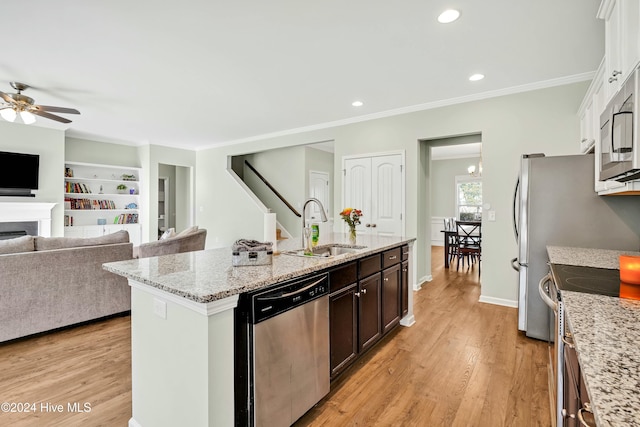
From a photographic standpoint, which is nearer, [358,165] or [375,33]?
[375,33]

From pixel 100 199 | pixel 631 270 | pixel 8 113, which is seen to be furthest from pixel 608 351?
pixel 100 199

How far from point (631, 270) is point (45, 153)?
25.8ft

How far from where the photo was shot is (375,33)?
8.75ft

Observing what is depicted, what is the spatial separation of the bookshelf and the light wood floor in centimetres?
431

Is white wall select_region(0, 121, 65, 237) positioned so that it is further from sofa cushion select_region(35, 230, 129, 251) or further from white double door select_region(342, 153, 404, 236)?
white double door select_region(342, 153, 404, 236)

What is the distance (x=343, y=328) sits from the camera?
220 cm

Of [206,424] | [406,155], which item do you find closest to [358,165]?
[406,155]

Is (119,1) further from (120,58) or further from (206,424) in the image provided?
(206,424)

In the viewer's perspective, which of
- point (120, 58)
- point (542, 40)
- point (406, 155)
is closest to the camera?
point (542, 40)

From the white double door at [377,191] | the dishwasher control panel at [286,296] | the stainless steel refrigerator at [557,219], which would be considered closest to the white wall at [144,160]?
the white double door at [377,191]

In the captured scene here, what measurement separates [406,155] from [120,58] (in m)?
3.68

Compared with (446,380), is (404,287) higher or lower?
higher

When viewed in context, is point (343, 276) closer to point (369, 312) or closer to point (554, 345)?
point (369, 312)

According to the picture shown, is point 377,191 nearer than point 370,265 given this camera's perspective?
No
